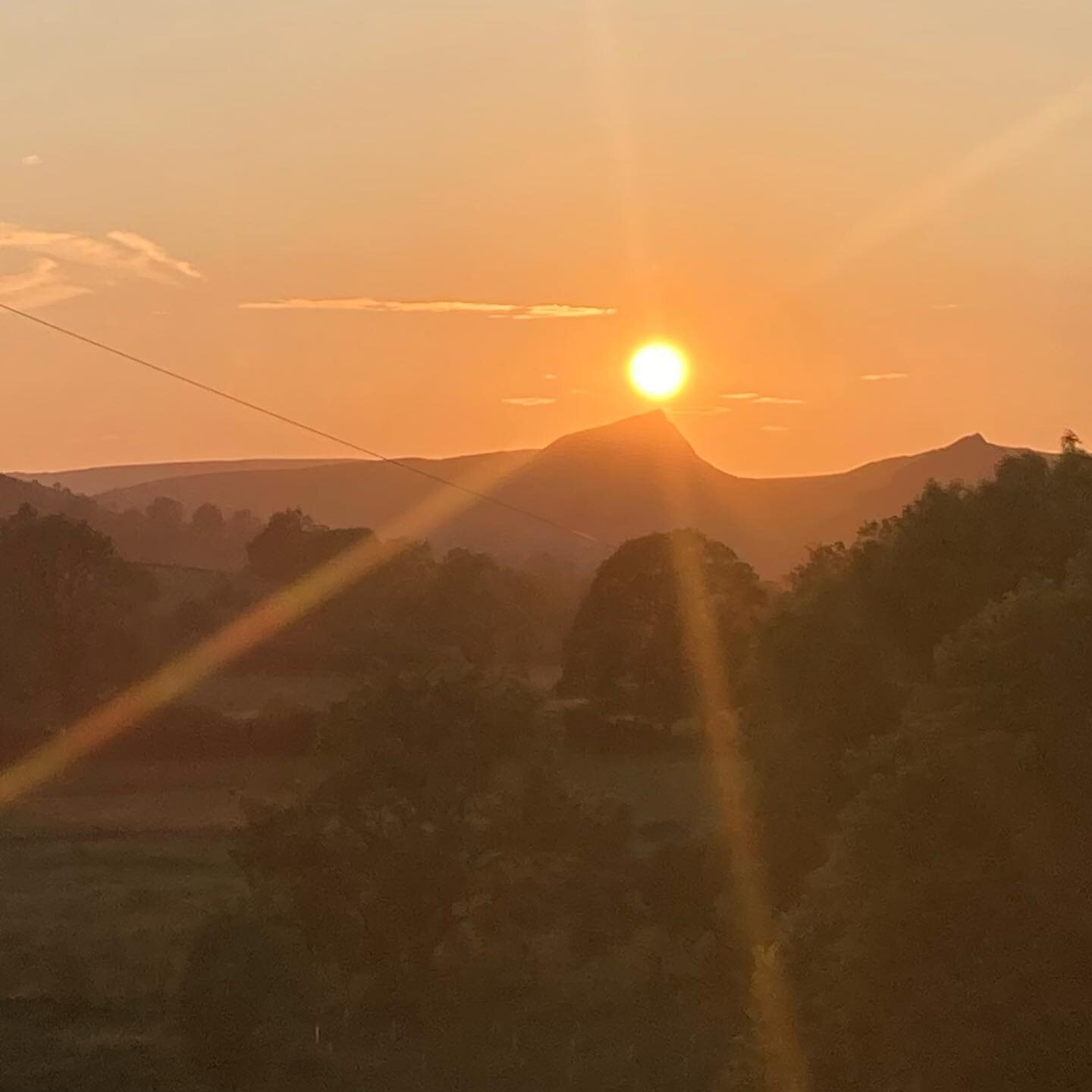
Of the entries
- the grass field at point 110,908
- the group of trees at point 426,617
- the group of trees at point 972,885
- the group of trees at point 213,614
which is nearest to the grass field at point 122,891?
the grass field at point 110,908

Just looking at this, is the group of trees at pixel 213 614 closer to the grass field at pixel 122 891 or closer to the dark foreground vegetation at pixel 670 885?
the grass field at pixel 122 891

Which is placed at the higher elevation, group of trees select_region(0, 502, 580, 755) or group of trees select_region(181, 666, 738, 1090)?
group of trees select_region(0, 502, 580, 755)

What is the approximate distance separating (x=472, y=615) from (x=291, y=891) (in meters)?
58.7

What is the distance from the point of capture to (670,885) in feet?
114

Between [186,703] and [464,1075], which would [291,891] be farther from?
[186,703]

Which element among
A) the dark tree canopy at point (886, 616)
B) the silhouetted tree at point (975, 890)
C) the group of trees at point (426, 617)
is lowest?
the silhouetted tree at point (975, 890)

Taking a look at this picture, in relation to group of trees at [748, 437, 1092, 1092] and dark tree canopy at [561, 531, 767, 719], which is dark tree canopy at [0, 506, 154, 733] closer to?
dark tree canopy at [561, 531, 767, 719]

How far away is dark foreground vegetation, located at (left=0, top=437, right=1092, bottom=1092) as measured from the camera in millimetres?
16328

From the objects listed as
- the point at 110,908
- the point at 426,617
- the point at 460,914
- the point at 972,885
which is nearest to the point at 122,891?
the point at 110,908

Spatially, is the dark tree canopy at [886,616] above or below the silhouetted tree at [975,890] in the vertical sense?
above

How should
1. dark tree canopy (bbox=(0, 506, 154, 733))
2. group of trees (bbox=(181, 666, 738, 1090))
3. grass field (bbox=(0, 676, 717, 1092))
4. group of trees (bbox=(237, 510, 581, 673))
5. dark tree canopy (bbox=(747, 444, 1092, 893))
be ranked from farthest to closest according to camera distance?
1. group of trees (bbox=(237, 510, 581, 673))
2. dark tree canopy (bbox=(0, 506, 154, 733))
3. group of trees (bbox=(181, 666, 738, 1090))
4. grass field (bbox=(0, 676, 717, 1092))
5. dark tree canopy (bbox=(747, 444, 1092, 893))

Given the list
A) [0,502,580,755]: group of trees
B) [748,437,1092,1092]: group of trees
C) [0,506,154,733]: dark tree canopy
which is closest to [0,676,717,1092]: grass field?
[0,502,580,755]: group of trees

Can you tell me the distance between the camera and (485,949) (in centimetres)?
3372

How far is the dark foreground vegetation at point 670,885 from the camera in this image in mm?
16328
